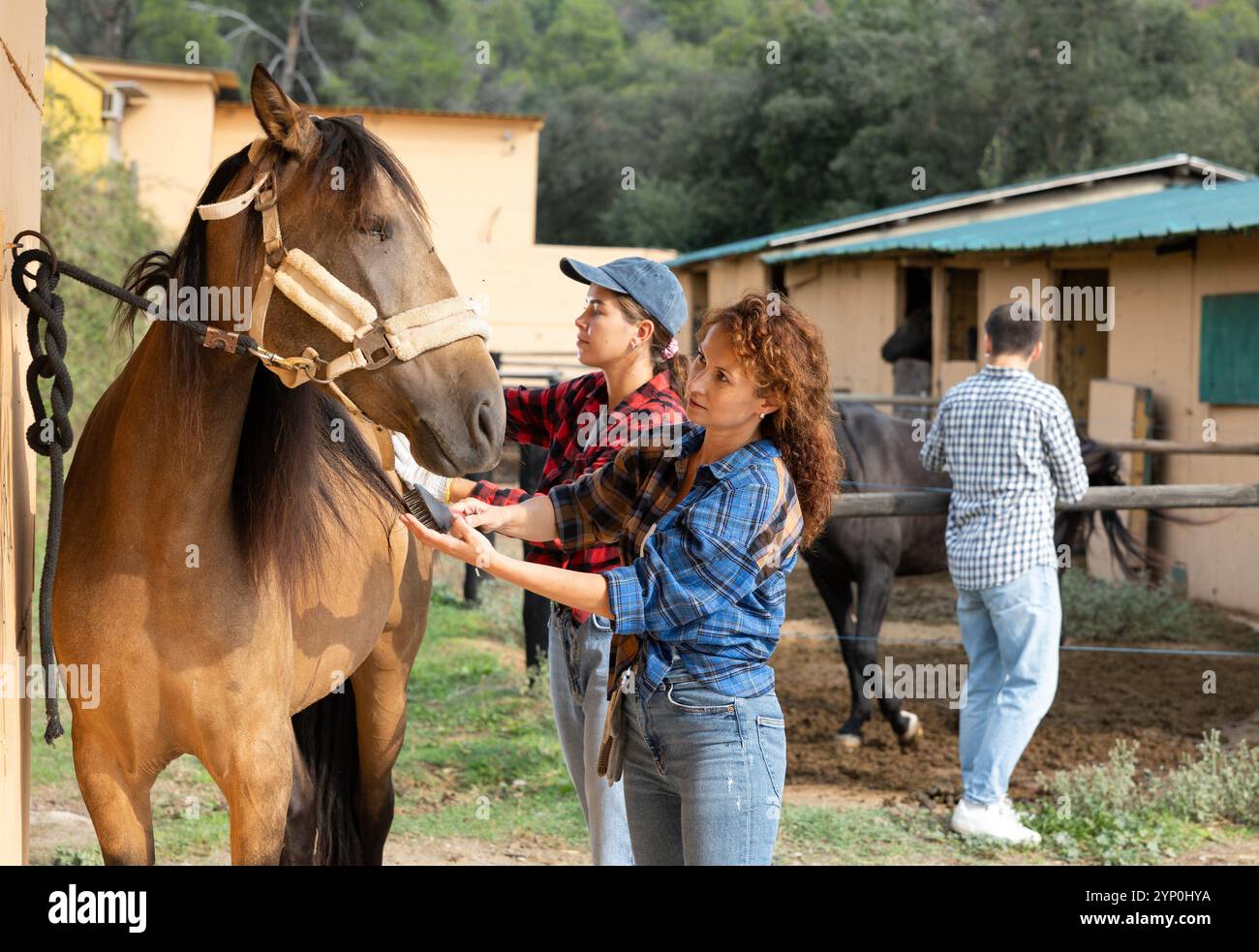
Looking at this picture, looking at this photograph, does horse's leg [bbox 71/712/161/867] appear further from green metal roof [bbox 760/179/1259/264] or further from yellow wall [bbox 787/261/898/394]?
yellow wall [bbox 787/261/898/394]

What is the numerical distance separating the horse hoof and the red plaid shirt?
10.2 feet

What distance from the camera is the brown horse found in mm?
2308

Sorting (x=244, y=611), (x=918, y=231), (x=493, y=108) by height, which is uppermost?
(x=493, y=108)

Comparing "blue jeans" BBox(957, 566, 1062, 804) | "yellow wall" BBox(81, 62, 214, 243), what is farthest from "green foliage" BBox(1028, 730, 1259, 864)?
"yellow wall" BBox(81, 62, 214, 243)

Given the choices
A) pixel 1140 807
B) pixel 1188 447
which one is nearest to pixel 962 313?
pixel 1188 447

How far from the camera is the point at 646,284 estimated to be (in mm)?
3186

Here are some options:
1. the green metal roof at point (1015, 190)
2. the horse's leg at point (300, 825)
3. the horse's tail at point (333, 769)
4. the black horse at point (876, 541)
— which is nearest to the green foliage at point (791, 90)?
the green metal roof at point (1015, 190)

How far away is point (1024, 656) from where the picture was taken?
4.82m

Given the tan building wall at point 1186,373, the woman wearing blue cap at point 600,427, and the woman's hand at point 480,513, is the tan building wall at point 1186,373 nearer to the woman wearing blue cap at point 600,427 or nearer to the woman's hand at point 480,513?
the woman wearing blue cap at point 600,427

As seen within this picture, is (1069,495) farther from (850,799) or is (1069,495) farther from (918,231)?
(918,231)

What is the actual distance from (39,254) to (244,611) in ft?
2.61

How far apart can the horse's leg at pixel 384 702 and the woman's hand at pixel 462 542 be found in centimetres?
141

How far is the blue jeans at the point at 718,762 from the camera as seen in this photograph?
2.39 m

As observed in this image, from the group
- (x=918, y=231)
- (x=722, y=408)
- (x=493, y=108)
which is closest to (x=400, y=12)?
(x=493, y=108)
